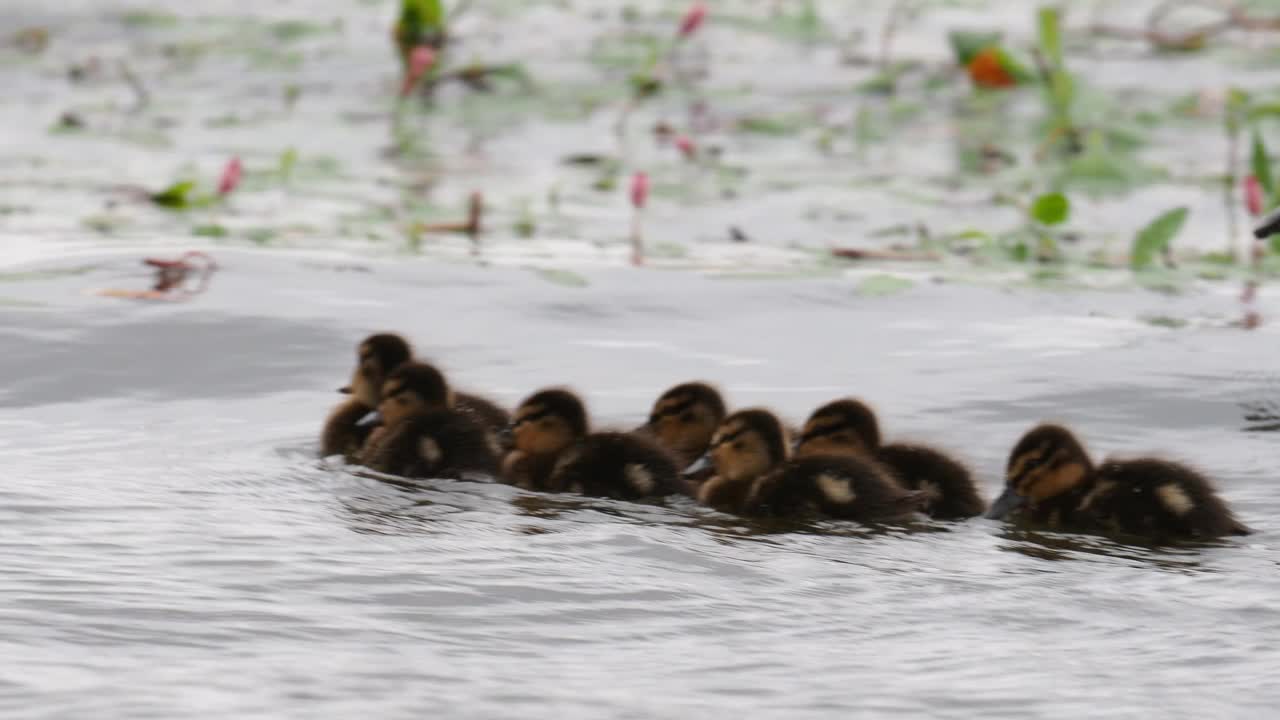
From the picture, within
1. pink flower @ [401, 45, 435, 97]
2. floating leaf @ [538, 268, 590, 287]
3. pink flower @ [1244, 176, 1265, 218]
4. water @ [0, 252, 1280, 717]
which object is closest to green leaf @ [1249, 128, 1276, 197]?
pink flower @ [1244, 176, 1265, 218]

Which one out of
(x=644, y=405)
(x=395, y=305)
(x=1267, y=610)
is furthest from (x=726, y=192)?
(x=1267, y=610)

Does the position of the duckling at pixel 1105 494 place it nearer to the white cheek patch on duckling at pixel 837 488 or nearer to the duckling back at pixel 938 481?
the duckling back at pixel 938 481

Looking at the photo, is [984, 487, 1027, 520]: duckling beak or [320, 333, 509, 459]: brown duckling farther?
[320, 333, 509, 459]: brown duckling

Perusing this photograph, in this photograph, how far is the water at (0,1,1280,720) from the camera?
358cm

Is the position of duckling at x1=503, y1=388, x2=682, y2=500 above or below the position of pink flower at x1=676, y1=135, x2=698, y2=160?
below

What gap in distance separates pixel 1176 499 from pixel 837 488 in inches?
24.6

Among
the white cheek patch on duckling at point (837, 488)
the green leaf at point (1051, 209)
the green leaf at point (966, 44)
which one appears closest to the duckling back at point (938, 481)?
the white cheek patch on duckling at point (837, 488)

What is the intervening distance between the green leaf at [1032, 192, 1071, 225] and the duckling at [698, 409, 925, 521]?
9.00 feet

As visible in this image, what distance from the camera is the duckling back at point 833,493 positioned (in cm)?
462

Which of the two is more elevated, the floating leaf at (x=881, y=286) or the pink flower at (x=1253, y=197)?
the pink flower at (x=1253, y=197)

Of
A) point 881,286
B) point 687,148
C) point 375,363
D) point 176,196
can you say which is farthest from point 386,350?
point 687,148

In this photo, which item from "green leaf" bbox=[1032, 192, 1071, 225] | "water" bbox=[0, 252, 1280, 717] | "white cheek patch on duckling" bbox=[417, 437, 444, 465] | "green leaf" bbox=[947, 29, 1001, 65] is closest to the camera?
"water" bbox=[0, 252, 1280, 717]

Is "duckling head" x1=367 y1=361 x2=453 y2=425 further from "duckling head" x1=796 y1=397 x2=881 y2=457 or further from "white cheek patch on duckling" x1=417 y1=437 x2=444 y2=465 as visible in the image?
"duckling head" x1=796 y1=397 x2=881 y2=457

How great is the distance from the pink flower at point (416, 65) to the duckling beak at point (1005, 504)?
17.6ft
